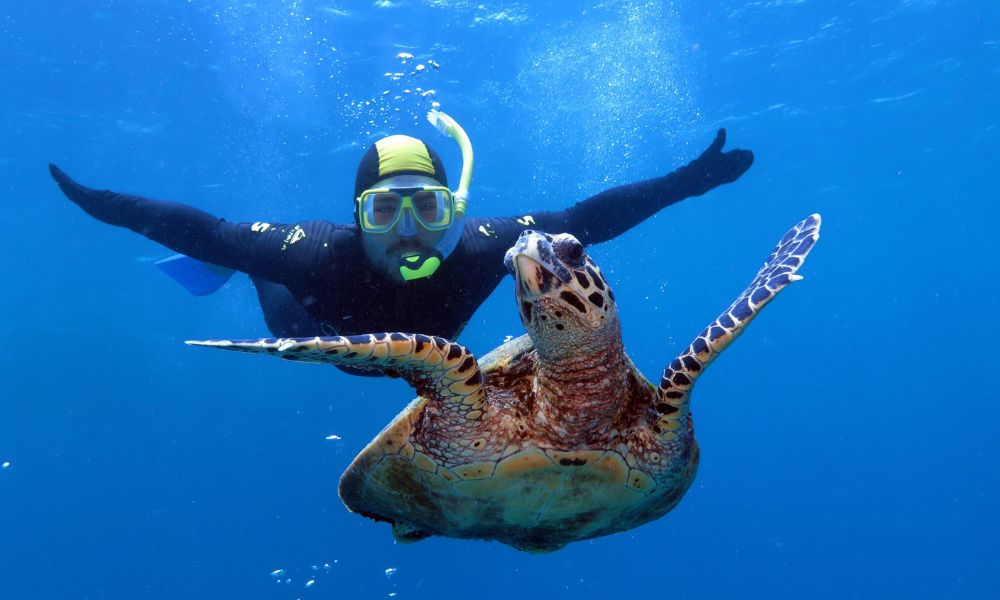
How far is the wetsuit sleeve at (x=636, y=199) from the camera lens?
566 cm

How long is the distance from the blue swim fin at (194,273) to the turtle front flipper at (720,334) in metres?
5.60

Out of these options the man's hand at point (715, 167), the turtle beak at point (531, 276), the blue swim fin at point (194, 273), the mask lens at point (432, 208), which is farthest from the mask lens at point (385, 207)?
the blue swim fin at point (194, 273)

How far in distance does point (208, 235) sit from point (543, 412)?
10.8 feet

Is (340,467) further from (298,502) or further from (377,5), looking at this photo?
(377,5)

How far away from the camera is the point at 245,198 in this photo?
18.3m

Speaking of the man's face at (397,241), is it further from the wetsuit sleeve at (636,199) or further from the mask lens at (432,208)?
the wetsuit sleeve at (636,199)

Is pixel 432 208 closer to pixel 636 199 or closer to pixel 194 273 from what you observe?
pixel 636 199

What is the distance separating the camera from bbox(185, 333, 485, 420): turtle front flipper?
2260mm

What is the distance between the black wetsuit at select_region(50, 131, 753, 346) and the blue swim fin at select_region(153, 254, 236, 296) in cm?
188

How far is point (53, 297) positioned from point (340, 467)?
2667cm

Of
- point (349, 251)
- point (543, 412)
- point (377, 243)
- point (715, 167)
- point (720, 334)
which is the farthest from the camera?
point (715, 167)

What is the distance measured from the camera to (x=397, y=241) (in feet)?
15.8

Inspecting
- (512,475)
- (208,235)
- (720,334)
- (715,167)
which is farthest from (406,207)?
(715,167)

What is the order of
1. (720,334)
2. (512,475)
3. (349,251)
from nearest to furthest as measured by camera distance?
(720,334) < (512,475) < (349,251)
